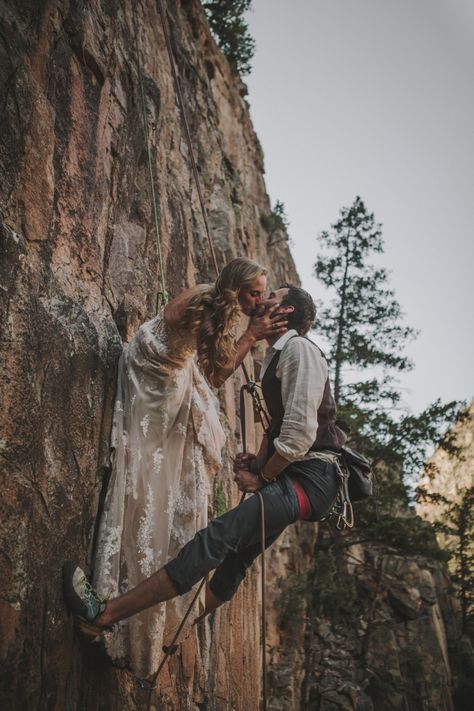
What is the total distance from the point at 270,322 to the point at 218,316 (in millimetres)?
579

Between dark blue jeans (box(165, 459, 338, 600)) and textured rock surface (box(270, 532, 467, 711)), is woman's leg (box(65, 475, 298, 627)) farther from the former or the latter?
textured rock surface (box(270, 532, 467, 711))

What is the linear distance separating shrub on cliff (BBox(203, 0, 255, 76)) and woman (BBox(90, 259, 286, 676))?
13.5 m

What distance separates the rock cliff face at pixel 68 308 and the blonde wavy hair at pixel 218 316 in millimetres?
676

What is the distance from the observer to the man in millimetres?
2707

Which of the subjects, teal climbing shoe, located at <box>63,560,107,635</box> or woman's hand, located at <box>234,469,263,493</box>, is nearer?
teal climbing shoe, located at <box>63,560,107,635</box>

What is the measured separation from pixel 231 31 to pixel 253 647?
1578cm

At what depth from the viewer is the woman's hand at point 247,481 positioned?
11.1 feet

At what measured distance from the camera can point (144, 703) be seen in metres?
3.35

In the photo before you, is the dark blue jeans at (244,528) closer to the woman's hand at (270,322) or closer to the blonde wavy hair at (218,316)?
the blonde wavy hair at (218,316)

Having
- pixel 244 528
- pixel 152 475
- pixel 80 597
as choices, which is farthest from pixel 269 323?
pixel 80 597

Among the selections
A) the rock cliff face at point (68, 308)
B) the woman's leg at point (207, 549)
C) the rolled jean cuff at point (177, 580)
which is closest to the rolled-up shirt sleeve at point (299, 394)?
the woman's leg at point (207, 549)

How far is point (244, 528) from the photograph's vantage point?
9.75 ft

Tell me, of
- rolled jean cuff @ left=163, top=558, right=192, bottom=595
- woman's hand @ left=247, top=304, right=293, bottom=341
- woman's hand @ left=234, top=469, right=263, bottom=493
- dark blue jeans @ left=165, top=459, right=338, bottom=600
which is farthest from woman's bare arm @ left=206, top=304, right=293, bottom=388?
rolled jean cuff @ left=163, top=558, right=192, bottom=595

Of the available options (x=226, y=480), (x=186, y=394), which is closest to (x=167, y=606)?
(x=186, y=394)
